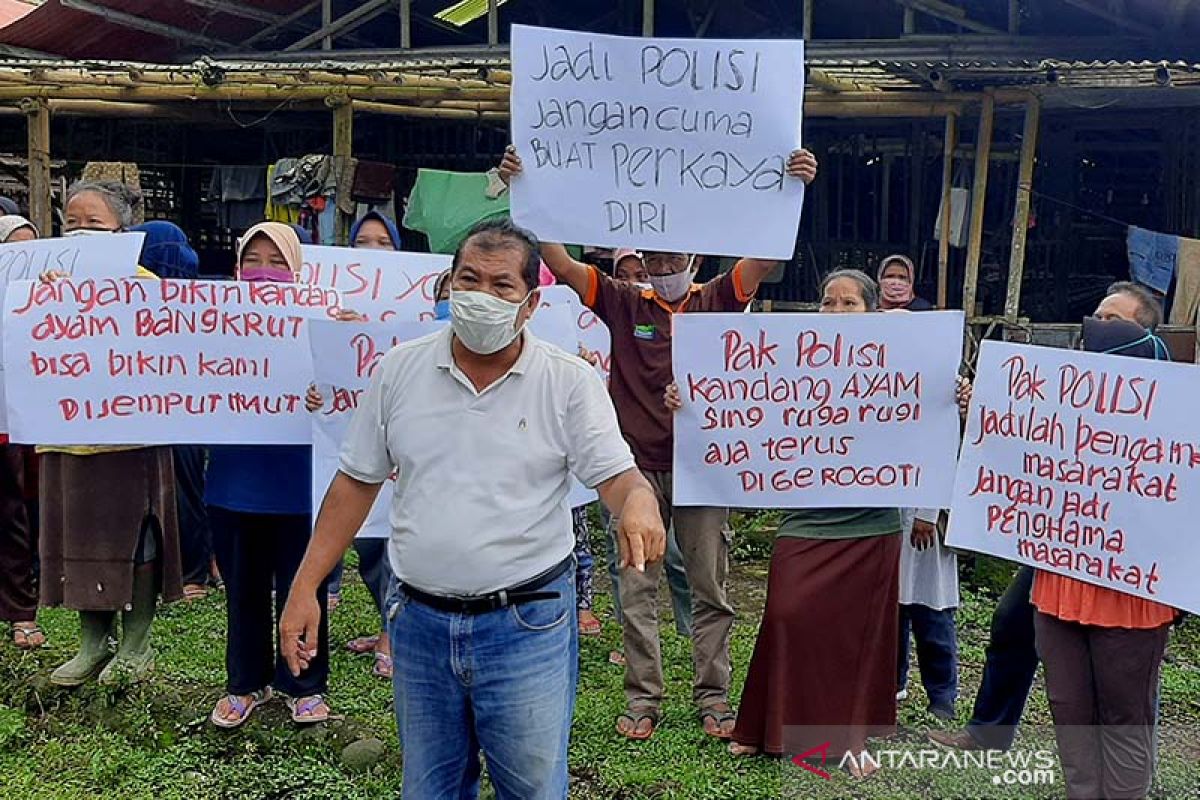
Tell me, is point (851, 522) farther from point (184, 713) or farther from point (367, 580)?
point (184, 713)

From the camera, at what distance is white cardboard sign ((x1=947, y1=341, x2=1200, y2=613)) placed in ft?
10.3

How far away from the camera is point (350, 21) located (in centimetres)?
1089

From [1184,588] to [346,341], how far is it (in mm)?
2677

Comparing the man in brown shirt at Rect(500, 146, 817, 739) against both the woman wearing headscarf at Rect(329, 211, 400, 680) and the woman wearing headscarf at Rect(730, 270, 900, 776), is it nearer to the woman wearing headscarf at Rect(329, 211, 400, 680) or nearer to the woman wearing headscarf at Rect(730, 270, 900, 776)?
the woman wearing headscarf at Rect(730, 270, 900, 776)

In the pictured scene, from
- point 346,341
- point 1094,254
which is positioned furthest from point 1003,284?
point 346,341

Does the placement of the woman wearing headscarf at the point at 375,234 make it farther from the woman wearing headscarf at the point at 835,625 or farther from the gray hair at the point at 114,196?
the woman wearing headscarf at the point at 835,625

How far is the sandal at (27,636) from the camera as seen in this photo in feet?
16.9

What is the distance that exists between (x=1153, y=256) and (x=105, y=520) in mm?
7982

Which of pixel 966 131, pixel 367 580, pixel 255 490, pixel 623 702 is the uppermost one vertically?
pixel 966 131

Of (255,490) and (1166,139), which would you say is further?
(1166,139)

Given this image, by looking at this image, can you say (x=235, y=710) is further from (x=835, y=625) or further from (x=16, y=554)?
(x=835, y=625)

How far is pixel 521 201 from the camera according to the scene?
3.79 m

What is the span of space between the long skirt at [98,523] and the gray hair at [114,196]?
0.90 meters

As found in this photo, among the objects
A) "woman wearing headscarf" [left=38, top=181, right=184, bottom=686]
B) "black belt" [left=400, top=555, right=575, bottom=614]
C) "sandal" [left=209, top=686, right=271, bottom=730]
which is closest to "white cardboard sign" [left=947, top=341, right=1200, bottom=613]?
"black belt" [left=400, top=555, right=575, bottom=614]
